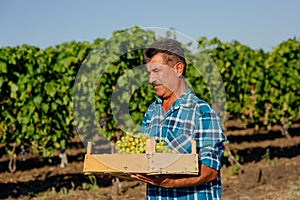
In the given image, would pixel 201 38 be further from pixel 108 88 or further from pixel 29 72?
pixel 29 72

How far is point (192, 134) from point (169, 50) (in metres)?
0.43

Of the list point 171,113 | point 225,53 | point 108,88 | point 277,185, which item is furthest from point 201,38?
point 171,113

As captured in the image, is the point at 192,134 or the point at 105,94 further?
the point at 105,94

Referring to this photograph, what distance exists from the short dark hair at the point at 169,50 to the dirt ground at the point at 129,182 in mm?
4586

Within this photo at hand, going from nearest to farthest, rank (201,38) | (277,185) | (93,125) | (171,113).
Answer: (171,113) → (93,125) → (277,185) → (201,38)

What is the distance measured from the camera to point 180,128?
8.26ft

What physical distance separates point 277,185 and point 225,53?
12.5 feet

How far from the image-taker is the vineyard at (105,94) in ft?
24.8

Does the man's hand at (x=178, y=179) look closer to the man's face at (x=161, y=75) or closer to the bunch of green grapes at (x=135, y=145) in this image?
the bunch of green grapes at (x=135, y=145)

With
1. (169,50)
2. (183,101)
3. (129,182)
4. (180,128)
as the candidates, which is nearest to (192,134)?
(180,128)

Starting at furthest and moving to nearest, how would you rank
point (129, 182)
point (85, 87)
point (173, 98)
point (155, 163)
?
point (129, 182), point (85, 87), point (173, 98), point (155, 163)

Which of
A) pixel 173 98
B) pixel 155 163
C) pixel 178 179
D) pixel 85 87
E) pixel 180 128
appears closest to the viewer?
pixel 155 163

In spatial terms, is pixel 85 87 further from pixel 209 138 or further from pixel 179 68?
pixel 209 138

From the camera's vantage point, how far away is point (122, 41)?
759cm
